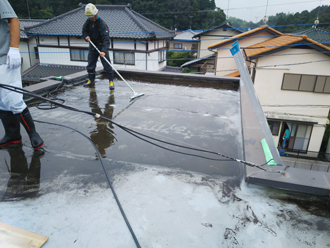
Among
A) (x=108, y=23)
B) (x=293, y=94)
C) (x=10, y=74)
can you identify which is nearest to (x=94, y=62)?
(x=10, y=74)

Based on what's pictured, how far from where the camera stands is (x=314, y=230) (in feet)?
5.34

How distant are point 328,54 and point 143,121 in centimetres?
1188

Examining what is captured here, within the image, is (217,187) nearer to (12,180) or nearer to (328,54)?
(12,180)

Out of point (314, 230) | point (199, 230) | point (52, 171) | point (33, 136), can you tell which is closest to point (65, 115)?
point (33, 136)

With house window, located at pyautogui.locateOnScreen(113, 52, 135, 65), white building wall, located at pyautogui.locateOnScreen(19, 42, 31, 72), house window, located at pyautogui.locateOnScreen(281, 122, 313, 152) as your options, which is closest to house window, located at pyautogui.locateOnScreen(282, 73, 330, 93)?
house window, located at pyautogui.locateOnScreen(281, 122, 313, 152)

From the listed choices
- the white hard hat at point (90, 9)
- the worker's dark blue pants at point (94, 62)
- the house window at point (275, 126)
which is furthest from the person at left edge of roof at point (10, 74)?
the house window at point (275, 126)

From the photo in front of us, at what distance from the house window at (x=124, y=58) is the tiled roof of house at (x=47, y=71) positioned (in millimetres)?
2443

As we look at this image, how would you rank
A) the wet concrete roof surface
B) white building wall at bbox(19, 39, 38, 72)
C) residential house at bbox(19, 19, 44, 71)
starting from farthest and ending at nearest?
white building wall at bbox(19, 39, 38, 72) < residential house at bbox(19, 19, 44, 71) < the wet concrete roof surface

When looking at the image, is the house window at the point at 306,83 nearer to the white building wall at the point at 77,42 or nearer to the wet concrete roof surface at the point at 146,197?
the wet concrete roof surface at the point at 146,197

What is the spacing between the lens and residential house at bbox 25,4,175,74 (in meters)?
15.9

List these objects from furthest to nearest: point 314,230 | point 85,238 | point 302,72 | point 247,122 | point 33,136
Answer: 1. point 302,72
2. point 247,122
3. point 33,136
4. point 314,230
5. point 85,238

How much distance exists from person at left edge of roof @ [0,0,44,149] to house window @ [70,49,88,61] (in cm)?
1540

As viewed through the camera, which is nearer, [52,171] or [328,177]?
[328,177]

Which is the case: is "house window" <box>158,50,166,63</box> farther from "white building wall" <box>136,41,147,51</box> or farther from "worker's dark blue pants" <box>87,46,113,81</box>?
"worker's dark blue pants" <box>87,46,113,81</box>
